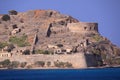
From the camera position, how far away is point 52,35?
11906cm

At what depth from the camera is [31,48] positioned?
374 ft

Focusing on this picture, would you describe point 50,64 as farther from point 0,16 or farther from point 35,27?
point 0,16

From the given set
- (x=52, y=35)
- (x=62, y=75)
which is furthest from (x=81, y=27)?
(x=62, y=75)

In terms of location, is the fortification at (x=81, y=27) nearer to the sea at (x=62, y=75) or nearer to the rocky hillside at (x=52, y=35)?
the rocky hillside at (x=52, y=35)

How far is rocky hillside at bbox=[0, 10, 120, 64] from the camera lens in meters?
114

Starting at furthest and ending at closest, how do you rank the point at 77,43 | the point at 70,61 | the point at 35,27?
1. the point at 35,27
2. the point at 77,43
3. the point at 70,61

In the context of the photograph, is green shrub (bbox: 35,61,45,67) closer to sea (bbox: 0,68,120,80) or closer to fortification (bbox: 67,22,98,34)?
sea (bbox: 0,68,120,80)

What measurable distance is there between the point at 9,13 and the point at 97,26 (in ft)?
80.2

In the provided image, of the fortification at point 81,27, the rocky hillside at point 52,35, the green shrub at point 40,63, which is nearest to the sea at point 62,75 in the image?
the green shrub at point 40,63

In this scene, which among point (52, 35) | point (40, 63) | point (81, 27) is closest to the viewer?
point (40, 63)

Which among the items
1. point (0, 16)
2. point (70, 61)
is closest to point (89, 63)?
point (70, 61)

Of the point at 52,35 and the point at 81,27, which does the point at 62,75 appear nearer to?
the point at 52,35

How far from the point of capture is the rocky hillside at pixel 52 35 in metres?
114

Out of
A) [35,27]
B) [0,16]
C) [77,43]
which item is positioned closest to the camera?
[77,43]
